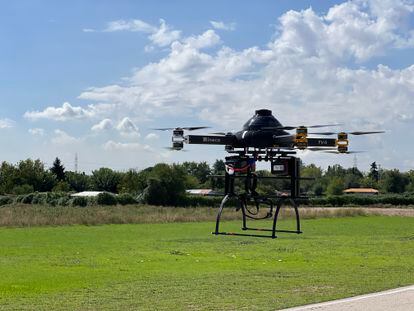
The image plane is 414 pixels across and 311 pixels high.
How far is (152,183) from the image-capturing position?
271 feet

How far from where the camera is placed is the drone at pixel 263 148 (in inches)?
477

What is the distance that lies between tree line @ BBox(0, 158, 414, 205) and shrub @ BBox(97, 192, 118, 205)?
3.70 meters

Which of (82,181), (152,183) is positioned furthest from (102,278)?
(82,181)

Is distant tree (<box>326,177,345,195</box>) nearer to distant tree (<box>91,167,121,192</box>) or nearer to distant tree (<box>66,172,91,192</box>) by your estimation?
distant tree (<box>91,167,121,192</box>)

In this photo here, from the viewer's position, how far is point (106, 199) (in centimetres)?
8025

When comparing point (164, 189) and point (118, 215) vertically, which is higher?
point (164, 189)

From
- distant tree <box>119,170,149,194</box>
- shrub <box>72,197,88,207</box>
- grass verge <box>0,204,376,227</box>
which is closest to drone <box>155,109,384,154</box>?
grass verge <box>0,204,376,227</box>

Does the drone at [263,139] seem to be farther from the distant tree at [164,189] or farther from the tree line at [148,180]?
the distant tree at [164,189]

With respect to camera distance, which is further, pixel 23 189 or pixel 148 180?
pixel 23 189

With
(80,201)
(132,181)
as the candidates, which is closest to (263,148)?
(80,201)

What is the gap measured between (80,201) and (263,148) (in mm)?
68403

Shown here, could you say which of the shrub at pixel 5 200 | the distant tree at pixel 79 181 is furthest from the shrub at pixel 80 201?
the distant tree at pixel 79 181

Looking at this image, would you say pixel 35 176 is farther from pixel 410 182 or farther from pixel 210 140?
pixel 210 140

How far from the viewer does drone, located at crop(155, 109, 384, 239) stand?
12.1m
